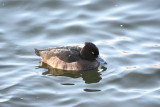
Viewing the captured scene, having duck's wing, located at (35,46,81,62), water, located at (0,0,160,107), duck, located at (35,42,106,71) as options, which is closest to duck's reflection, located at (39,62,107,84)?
water, located at (0,0,160,107)

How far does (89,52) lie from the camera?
13492 mm

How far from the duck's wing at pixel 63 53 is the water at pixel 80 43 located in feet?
1.31

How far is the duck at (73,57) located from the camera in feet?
44.0

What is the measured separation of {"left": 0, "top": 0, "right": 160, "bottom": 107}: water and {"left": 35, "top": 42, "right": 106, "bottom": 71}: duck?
26cm

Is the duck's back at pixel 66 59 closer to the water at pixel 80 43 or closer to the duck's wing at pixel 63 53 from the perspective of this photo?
the duck's wing at pixel 63 53

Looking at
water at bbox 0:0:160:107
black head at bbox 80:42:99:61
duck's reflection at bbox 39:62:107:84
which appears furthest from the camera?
black head at bbox 80:42:99:61

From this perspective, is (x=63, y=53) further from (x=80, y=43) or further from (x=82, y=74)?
(x=80, y=43)

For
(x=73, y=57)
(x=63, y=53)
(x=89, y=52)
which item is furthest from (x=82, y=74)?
(x=63, y=53)

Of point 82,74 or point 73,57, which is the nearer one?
point 82,74

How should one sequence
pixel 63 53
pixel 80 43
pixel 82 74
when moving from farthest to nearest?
pixel 80 43 → pixel 63 53 → pixel 82 74

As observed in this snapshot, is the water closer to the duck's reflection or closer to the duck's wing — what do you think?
the duck's reflection

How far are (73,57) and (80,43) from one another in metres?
1.30

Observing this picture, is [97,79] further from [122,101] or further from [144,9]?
[144,9]

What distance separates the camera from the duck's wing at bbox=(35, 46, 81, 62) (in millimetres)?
13453
